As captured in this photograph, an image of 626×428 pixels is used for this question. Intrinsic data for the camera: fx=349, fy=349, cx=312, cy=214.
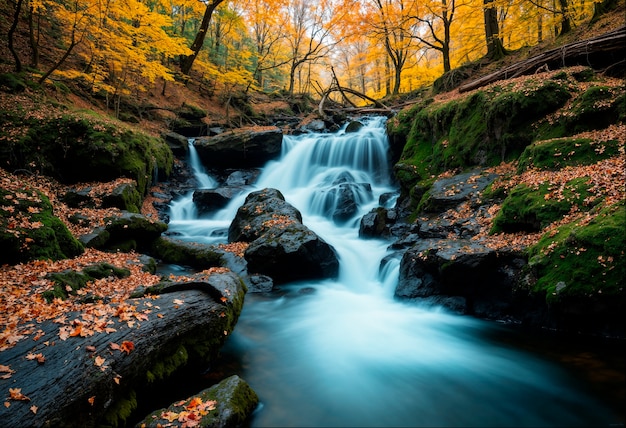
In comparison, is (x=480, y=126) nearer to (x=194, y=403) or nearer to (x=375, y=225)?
(x=375, y=225)

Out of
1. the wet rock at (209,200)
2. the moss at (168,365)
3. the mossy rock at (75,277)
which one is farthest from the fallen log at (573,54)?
the mossy rock at (75,277)

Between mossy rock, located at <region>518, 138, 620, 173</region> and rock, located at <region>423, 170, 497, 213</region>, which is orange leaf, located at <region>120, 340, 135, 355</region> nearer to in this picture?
rock, located at <region>423, 170, 497, 213</region>

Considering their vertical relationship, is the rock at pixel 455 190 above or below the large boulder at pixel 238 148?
below

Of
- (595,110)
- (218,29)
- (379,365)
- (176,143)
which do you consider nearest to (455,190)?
(595,110)

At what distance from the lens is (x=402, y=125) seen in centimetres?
1532

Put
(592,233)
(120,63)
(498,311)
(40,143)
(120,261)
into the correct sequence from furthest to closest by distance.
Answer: (120,63) < (40,143) < (120,261) < (498,311) < (592,233)

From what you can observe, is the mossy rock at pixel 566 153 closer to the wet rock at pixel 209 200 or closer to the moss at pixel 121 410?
the moss at pixel 121 410

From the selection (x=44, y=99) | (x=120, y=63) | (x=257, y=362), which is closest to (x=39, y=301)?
(x=257, y=362)

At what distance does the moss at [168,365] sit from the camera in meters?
3.88

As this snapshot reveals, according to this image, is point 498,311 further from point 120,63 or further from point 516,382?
point 120,63

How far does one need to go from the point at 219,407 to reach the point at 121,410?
922 mm

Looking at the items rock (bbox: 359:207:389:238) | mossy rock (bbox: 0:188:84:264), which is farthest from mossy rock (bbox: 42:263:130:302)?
rock (bbox: 359:207:389:238)

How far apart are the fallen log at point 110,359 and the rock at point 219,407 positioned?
1.39 ft

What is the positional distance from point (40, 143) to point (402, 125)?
1324 centimetres
